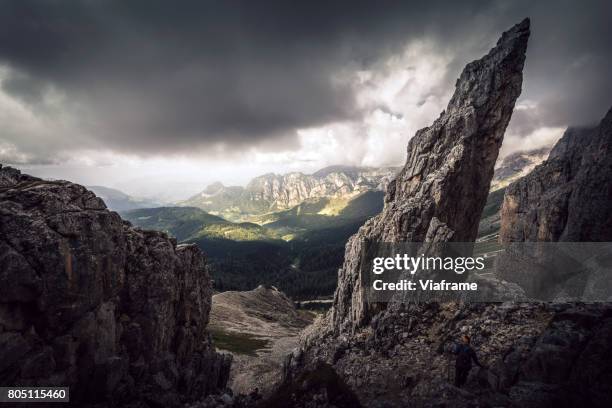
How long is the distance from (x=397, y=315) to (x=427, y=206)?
2356cm

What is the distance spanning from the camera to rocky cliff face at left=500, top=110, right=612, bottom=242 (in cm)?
7775

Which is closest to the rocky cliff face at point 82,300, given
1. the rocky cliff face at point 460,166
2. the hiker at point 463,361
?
the hiker at point 463,361

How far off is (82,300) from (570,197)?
114188 millimetres

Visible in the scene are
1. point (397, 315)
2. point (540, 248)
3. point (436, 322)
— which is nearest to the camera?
point (436, 322)

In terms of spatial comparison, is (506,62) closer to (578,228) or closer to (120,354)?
(578,228)

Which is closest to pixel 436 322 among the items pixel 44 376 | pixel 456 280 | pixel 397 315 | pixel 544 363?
pixel 397 315

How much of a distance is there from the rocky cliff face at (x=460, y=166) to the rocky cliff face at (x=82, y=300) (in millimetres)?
31993

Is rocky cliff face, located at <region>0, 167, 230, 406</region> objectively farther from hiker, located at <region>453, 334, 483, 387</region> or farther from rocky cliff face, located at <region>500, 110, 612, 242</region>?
rocky cliff face, located at <region>500, 110, 612, 242</region>

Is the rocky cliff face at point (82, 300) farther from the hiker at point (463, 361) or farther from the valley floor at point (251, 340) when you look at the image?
the hiker at point (463, 361)

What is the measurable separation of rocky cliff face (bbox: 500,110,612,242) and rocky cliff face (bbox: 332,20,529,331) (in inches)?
1359

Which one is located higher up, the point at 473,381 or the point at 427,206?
the point at 427,206

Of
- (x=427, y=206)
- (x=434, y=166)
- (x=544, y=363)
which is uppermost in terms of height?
(x=434, y=166)

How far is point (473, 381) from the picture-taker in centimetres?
2853

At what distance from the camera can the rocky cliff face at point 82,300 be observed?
28875 millimetres
